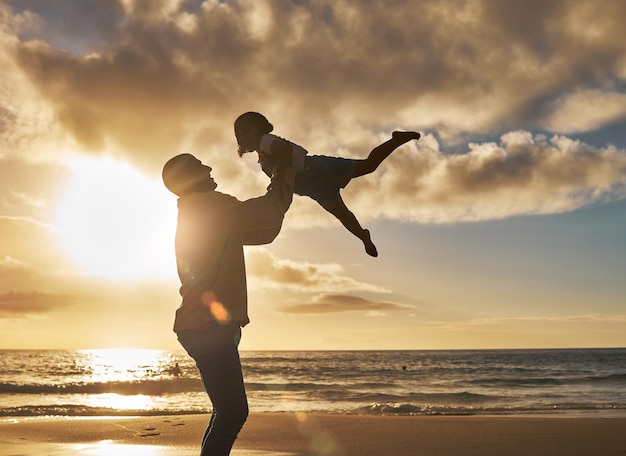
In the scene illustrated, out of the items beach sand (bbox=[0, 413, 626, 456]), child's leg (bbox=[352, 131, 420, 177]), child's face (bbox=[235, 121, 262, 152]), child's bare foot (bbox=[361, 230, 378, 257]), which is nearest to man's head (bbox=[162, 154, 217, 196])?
child's face (bbox=[235, 121, 262, 152])

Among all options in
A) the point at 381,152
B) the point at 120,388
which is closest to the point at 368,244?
the point at 381,152

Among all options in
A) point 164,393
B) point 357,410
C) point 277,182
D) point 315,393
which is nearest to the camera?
point 277,182

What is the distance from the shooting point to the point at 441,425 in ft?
32.4

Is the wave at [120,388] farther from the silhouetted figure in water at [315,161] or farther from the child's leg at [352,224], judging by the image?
the silhouetted figure in water at [315,161]

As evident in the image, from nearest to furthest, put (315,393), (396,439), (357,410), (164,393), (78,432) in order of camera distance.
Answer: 1. (396,439)
2. (78,432)
3. (357,410)
4. (164,393)
5. (315,393)

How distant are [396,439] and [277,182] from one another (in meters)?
6.82

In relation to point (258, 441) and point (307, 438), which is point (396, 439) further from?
point (258, 441)

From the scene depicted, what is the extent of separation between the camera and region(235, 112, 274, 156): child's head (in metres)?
3.20

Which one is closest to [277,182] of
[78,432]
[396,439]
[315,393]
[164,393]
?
[396,439]

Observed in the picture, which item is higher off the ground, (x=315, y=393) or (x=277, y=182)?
(x=277, y=182)

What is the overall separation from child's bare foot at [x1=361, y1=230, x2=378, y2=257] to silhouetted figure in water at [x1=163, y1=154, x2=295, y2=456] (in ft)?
4.93

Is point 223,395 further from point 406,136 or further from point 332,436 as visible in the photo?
point 332,436

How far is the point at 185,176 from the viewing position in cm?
283

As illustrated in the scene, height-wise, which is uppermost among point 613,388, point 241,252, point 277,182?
point 277,182
